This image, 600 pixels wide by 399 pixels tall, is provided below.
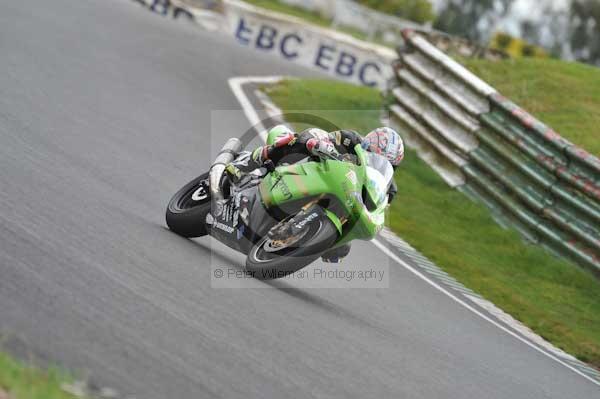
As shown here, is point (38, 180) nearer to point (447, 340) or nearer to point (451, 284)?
point (447, 340)

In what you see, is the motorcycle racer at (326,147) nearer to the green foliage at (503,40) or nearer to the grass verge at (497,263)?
the grass verge at (497,263)

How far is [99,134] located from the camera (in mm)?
10320

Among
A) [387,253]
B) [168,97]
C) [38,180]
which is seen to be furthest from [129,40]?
[38,180]

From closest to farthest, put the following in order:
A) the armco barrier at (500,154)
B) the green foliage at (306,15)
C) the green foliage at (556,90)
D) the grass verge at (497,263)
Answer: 1. the grass verge at (497,263)
2. the armco barrier at (500,154)
3. the green foliage at (556,90)
4. the green foliage at (306,15)

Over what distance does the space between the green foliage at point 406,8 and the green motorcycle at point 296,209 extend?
35826 millimetres

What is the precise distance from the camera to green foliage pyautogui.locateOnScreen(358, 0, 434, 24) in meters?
43.1

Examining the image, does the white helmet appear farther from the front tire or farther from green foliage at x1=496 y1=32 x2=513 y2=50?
green foliage at x1=496 y1=32 x2=513 y2=50

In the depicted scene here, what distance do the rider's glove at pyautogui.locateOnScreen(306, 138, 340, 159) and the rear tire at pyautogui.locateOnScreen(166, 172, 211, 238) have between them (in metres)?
1.08

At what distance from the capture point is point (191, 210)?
26.3 feet

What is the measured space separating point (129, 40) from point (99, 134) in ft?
24.3

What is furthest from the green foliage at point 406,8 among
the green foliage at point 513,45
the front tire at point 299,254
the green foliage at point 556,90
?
the front tire at point 299,254

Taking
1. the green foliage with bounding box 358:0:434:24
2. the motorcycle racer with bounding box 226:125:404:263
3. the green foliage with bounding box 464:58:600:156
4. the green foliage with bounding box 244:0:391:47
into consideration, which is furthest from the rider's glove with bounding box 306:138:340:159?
the green foliage with bounding box 358:0:434:24

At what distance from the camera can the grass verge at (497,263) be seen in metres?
10.0

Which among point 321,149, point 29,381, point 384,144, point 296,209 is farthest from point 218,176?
point 29,381
